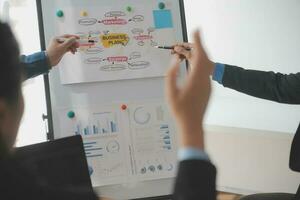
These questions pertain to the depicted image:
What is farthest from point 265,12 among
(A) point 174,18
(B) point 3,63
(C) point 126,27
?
(B) point 3,63

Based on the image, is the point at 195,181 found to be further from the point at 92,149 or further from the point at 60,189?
the point at 92,149

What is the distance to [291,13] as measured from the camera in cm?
222

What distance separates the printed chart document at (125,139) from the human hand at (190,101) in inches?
41.9

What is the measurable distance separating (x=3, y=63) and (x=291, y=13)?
78.3 inches

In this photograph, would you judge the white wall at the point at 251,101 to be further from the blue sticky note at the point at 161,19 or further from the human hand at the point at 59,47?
the human hand at the point at 59,47

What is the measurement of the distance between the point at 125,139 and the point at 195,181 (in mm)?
1099

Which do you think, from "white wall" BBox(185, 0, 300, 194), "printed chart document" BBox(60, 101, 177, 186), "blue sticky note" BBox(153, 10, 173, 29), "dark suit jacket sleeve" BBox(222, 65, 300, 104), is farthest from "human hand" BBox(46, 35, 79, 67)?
"white wall" BBox(185, 0, 300, 194)

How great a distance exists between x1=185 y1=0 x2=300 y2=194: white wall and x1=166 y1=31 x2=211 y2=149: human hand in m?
1.73

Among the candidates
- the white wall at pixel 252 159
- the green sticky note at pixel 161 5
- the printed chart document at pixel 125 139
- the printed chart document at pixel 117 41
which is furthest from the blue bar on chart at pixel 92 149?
the white wall at pixel 252 159

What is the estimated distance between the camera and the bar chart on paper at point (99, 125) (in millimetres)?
1678

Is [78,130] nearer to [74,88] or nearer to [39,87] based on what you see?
[74,88]

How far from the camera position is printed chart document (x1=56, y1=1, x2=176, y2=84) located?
66.2 inches

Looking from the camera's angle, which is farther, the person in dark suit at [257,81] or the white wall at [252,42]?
the white wall at [252,42]

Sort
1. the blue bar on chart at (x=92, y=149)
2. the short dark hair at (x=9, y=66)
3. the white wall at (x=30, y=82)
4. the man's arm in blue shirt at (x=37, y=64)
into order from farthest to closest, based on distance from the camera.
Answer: the white wall at (x=30, y=82) < the blue bar on chart at (x=92, y=149) < the man's arm in blue shirt at (x=37, y=64) < the short dark hair at (x=9, y=66)
